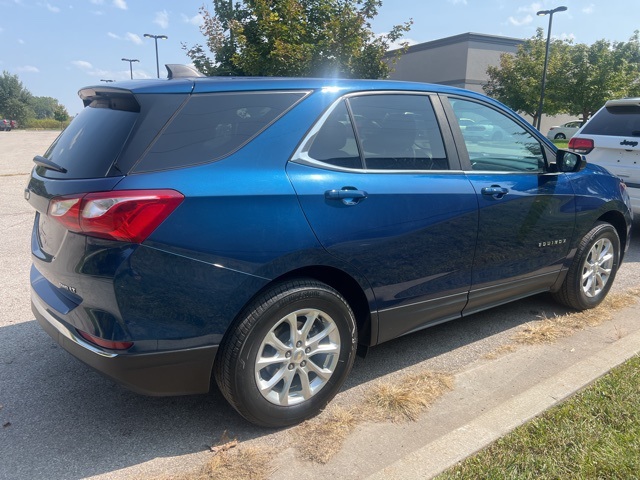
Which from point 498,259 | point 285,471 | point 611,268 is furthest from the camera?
point 611,268

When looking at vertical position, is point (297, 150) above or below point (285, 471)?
above

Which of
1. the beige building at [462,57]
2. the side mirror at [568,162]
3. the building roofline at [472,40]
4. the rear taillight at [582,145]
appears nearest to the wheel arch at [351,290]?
the side mirror at [568,162]

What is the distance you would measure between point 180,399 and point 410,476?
1412 millimetres

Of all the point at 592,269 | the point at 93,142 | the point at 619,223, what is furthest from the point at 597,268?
the point at 93,142

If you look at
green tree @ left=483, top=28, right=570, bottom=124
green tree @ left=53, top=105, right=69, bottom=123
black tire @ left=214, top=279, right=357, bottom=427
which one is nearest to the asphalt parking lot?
black tire @ left=214, top=279, right=357, bottom=427

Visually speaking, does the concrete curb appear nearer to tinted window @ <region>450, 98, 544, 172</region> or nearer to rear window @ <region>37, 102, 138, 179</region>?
tinted window @ <region>450, 98, 544, 172</region>

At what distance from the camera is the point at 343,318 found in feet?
9.04

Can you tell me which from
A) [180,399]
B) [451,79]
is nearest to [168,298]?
[180,399]

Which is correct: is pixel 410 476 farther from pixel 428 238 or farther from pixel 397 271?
pixel 428 238

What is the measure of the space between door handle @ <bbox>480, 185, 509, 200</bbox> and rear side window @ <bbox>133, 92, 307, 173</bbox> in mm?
1421

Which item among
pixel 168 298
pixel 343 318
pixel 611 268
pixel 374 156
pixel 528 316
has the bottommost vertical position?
pixel 528 316

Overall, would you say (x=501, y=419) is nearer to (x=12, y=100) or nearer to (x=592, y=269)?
(x=592, y=269)

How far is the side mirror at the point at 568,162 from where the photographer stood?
12.7 ft

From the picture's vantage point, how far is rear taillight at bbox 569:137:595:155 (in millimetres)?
6459
